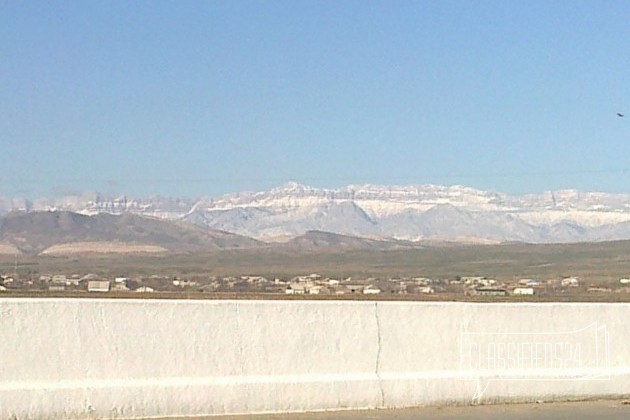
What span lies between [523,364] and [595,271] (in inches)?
3047

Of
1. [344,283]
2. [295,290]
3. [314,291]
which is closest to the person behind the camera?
[314,291]

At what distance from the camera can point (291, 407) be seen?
12.6 metres

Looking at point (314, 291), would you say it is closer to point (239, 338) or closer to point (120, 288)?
point (120, 288)

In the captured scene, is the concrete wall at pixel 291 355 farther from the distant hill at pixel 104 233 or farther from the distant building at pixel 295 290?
the distant hill at pixel 104 233

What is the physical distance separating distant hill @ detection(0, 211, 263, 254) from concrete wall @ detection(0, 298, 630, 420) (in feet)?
494

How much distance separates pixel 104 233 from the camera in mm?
186375

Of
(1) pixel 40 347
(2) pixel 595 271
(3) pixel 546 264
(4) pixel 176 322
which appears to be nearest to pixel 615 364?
(4) pixel 176 322

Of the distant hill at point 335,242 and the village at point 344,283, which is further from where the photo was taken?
the distant hill at point 335,242

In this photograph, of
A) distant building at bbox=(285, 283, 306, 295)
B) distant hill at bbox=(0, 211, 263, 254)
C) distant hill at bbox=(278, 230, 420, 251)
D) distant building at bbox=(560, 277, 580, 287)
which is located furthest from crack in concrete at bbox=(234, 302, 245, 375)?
distant hill at bbox=(0, 211, 263, 254)

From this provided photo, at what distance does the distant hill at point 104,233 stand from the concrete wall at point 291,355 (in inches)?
5925

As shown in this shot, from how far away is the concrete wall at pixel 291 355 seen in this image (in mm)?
11492

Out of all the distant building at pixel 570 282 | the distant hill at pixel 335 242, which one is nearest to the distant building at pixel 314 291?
the distant building at pixel 570 282

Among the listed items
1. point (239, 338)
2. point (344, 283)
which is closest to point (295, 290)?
point (344, 283)

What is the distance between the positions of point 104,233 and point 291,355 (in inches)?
6948
